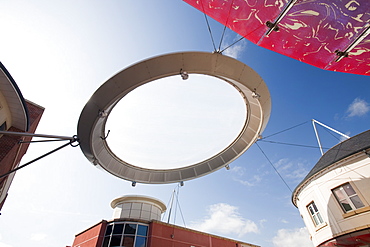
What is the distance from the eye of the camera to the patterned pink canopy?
5840mm

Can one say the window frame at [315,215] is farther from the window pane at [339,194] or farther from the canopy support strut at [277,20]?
the canopy support strut at [277,20]

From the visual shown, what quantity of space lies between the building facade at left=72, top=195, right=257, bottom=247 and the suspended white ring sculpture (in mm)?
13755

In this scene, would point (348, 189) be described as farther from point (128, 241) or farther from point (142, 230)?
point (128, 241)

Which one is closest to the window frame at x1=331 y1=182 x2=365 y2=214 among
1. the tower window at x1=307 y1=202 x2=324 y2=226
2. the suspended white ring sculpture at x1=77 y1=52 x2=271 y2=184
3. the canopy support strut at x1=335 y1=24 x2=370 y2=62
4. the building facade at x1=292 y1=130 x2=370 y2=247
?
the building facade at x1=292 y1=130 x2=370 y2=247

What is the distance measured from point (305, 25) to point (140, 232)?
25.6 meters

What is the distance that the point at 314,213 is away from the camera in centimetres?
1828

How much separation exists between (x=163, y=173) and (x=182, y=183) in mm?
1593

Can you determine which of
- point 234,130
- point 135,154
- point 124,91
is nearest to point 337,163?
point 234,130

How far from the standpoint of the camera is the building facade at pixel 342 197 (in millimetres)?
14788

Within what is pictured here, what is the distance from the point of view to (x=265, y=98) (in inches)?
427

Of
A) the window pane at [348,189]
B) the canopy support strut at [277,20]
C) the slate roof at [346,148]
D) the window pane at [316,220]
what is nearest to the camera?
the canopy support strut at [277,20]

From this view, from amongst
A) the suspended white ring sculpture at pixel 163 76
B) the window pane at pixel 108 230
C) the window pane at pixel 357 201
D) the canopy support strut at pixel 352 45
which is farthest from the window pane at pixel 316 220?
the window pane at pixel 108 230

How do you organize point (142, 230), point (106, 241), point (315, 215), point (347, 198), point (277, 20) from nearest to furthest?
1. point (277, 20)
2. point (347, 198)
3. point (315, 215)
4. point (106, 241)
5. point (142, 230)

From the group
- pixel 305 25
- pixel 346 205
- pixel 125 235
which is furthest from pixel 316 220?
pixel 125 235
